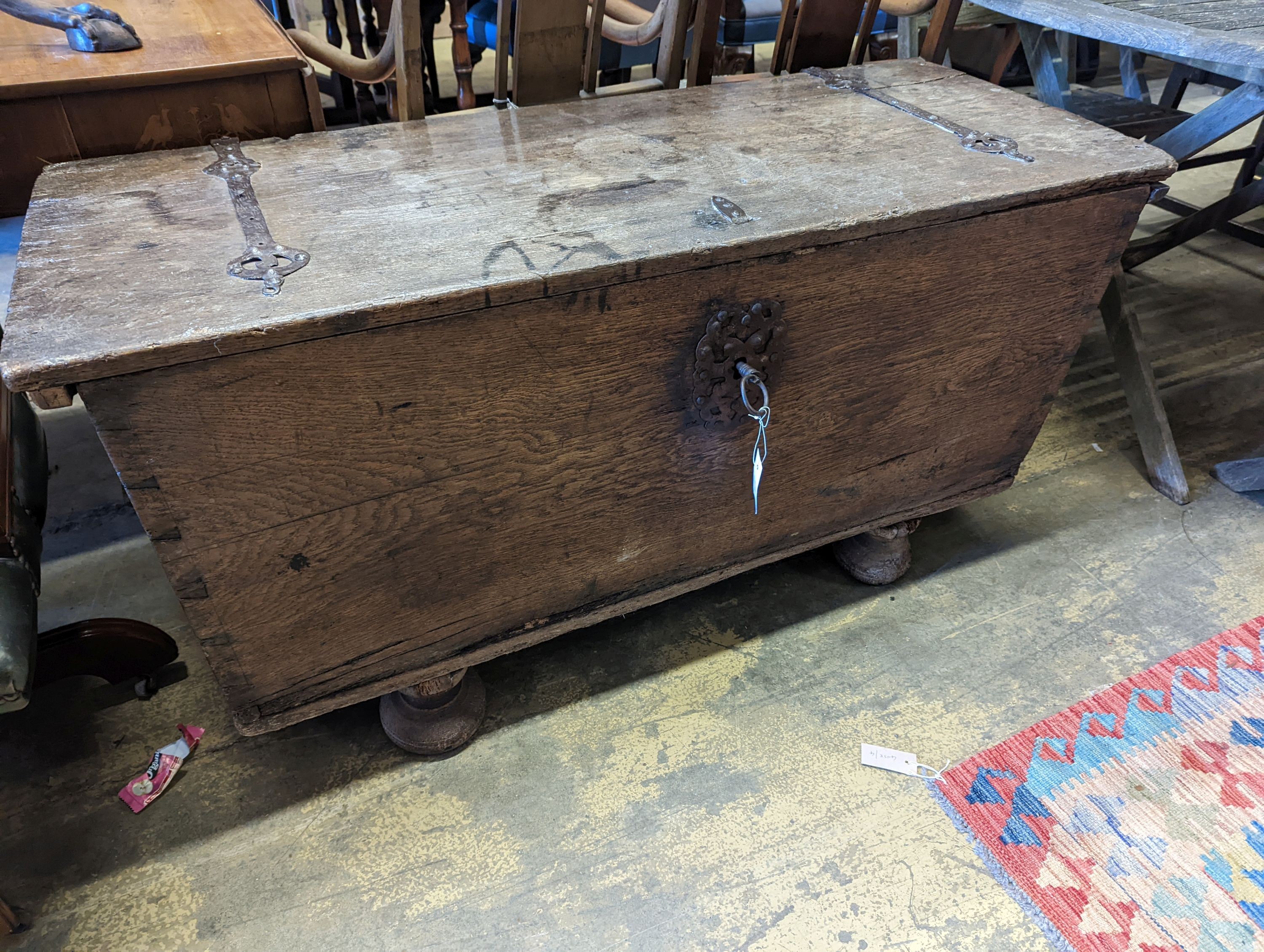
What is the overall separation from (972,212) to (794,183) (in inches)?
10.3

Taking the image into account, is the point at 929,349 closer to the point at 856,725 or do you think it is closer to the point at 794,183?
the point at 794,183

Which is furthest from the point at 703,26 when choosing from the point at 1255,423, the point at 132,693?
the point at 1255,423

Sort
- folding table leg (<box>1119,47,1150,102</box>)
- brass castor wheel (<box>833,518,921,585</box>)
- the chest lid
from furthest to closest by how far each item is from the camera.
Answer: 1. folding table leg (<box>1119,47,1150,102</box>)
2. brass castor wheel (<box>833,518,921,585</box>)
3. the chest lid

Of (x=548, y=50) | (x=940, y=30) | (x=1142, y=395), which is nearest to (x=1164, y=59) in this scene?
(x=940, y=30)

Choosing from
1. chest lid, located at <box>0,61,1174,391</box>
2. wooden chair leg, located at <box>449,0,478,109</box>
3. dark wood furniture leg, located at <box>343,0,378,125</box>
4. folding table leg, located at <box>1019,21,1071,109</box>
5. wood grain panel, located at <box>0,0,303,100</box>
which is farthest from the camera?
dark wood furniture leg, located at <box>343,0,378,125</box>

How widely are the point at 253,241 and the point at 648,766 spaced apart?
0.99 metres

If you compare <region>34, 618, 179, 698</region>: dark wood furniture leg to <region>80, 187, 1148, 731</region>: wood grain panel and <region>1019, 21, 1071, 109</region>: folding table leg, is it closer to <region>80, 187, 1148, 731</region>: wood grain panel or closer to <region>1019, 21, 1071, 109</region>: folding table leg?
<region>80, 187, 1148, 731</region>: wood grain panel

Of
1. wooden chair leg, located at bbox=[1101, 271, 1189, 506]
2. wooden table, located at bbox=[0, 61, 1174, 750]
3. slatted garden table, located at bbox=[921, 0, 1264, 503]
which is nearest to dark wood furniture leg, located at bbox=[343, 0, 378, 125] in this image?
wooden table, located at bbox=[0, 61, 1174, 750]

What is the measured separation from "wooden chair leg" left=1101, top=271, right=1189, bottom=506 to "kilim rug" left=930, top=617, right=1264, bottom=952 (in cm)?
53

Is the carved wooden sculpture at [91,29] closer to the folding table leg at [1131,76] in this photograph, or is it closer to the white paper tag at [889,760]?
the white paper tag at [889,760]

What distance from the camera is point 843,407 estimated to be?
1.36m

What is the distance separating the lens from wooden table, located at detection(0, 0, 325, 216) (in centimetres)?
126

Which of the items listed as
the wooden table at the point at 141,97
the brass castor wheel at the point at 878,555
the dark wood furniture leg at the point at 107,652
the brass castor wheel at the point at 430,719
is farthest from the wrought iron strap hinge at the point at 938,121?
the dark wood furniture leg at the point at 107,652

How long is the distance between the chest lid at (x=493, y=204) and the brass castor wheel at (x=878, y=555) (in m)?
0.61
